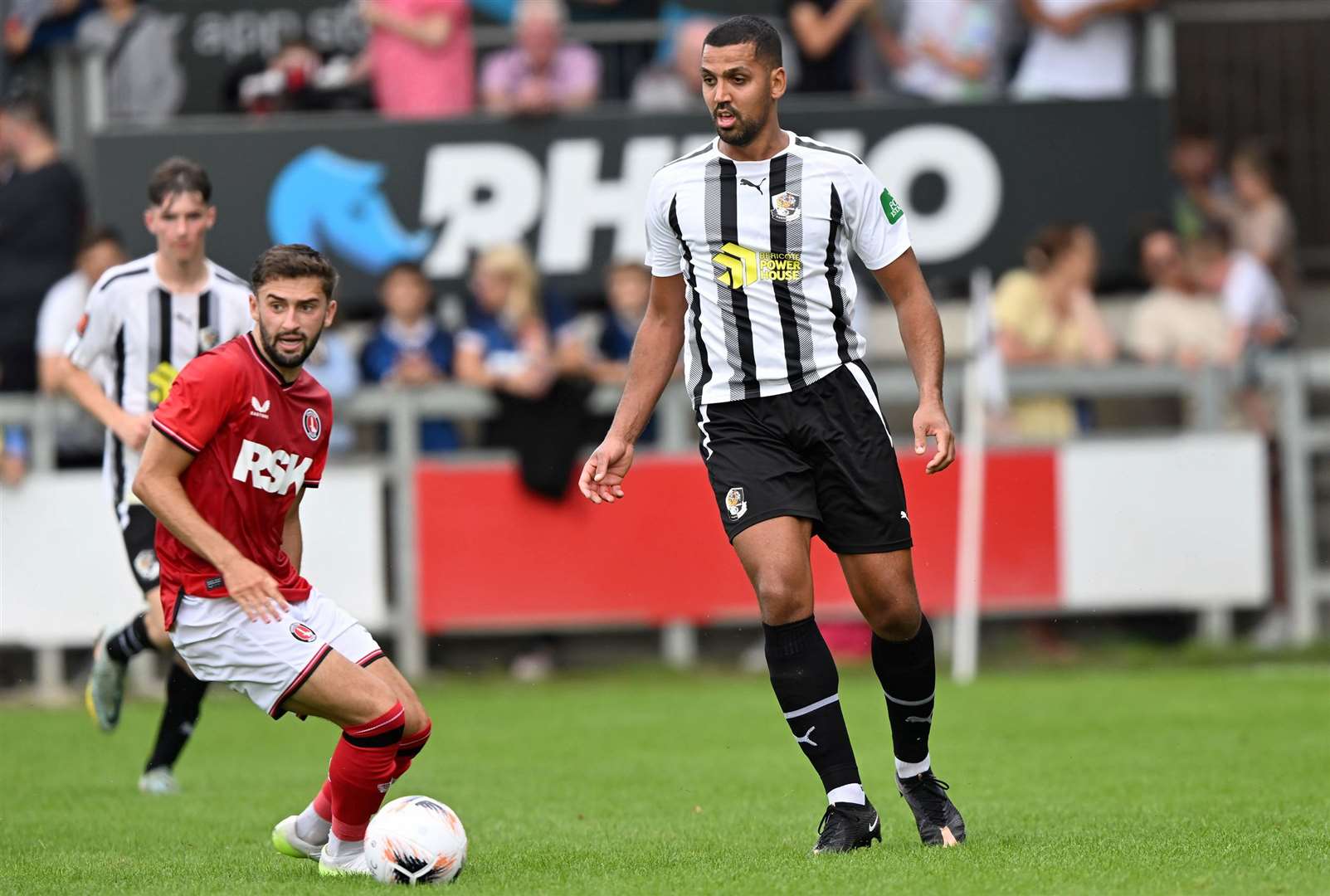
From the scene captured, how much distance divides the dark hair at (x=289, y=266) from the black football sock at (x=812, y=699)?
178cm

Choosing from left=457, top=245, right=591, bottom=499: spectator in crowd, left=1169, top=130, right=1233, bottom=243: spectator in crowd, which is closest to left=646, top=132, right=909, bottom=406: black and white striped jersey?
left=457, top=245, right=591, bottom=499: spectator in crowd

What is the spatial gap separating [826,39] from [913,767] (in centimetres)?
867

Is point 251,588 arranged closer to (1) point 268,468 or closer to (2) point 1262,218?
(1) point 268,468

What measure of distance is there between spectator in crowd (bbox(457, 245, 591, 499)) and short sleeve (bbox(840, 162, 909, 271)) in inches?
256

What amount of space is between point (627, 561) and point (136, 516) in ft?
16.3

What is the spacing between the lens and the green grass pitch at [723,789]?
6074mm

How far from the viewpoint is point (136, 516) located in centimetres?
Result: 858

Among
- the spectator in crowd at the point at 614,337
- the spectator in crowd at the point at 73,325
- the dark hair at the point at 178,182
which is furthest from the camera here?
the spectator in crowd at the point at 614,337

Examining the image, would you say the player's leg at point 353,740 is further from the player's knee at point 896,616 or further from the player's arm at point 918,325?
the player's arm at point 918,325

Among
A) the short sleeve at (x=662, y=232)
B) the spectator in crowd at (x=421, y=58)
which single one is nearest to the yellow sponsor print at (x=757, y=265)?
the short sleeve at (x=662, y=232)

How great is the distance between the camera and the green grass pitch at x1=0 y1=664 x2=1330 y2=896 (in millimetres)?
6074

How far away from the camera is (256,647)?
627 centimetres

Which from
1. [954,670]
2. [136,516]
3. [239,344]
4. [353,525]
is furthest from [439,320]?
[239,344]

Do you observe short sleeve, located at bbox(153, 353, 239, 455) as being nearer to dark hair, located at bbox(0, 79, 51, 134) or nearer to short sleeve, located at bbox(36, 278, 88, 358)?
short sleeve, located at bbox(36, 278, 88, 358)
